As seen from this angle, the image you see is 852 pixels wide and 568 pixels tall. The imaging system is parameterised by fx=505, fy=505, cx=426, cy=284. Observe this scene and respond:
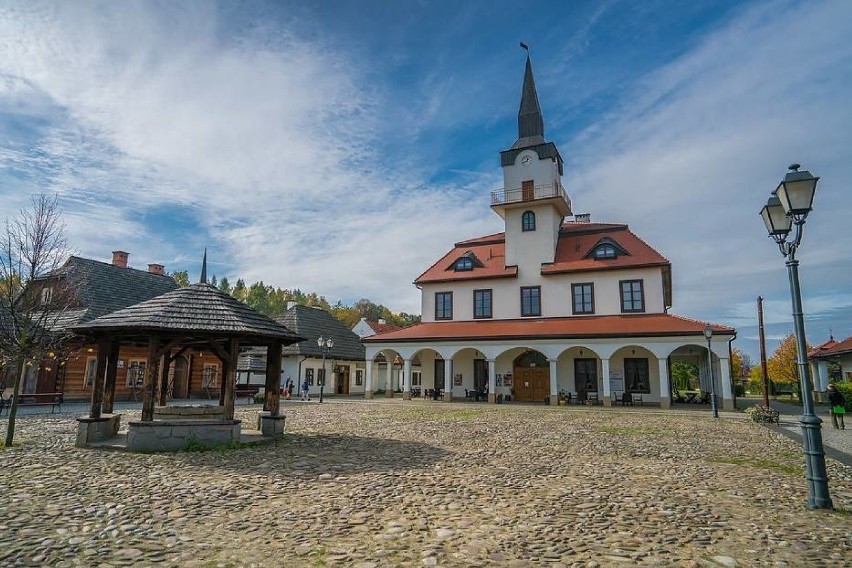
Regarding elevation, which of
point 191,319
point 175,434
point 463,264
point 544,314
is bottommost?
point 175,434

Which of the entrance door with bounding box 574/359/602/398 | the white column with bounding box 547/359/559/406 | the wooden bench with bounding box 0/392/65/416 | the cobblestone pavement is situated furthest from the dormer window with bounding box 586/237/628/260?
the wooden bench with bounding box 0/392/65/416

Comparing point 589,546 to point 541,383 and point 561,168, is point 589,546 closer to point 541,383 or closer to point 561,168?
point 541,383

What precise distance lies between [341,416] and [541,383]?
46.3 feet

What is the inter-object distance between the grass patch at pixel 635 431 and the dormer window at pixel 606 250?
15.6 meters

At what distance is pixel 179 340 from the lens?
10.6 metres

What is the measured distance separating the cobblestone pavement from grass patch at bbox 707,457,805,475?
55mm

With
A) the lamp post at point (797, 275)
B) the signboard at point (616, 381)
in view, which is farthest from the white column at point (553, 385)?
the lamp post at point (797, 275)

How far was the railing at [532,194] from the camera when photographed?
31188 millimetres

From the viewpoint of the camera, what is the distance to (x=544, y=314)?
29547 mm

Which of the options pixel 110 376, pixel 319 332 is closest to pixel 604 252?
pixel 319 332

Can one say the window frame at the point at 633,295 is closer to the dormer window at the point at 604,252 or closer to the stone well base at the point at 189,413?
the dormer window at the point at 604,252

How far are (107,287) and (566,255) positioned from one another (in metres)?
26.7

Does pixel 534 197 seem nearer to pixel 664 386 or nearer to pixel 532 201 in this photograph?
pixel 532 201

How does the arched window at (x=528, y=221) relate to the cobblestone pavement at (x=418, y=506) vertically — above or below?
above
